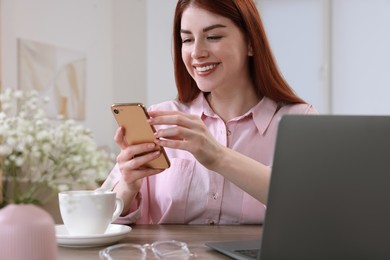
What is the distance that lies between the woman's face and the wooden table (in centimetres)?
49

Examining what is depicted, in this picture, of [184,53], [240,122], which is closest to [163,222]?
[240,122]

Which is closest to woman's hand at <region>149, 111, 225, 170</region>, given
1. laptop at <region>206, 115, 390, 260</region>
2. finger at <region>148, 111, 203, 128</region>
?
finger at <region>148, 111, 203, 128</region>

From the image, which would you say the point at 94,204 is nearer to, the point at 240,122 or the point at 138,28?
the point at 240,122

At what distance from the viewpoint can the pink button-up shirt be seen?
5.54ft

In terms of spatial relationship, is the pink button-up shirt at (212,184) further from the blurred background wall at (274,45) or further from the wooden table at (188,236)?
the blurred background wall at (274,45)

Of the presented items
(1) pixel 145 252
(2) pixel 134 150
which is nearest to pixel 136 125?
(2) pixel 134 150

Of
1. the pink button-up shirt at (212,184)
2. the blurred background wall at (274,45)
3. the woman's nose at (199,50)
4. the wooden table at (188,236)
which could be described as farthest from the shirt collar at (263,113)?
the blurred background wall at (274,45)

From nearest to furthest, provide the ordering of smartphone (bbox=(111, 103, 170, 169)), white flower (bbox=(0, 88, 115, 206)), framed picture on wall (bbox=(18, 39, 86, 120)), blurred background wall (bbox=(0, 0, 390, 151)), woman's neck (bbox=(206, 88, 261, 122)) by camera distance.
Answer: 1. white flower (bbox=(0, 88, 115, 206))
2. smartphone (bbox=(111, 103, 170, 169))
3. woman's neck (bbox=(206, 88, 261, 122))
4. framed picture on wall (bbox=(18, 39, 86, 120))
5. blurred background wall (bbox=(0, 0, 390, 151))

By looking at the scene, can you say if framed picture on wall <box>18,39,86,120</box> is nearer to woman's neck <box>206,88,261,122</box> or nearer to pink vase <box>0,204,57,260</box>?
woman's neck <box>206,88,261,122</box>

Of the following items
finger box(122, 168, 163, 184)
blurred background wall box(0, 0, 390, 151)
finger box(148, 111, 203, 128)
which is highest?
blurred background wall box(0, 0, 390, 151)

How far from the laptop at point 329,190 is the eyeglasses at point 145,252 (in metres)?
0.29

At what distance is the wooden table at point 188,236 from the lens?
1.05 m

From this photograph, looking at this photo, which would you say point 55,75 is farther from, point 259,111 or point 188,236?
point 188,236

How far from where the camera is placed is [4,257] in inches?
30.0
